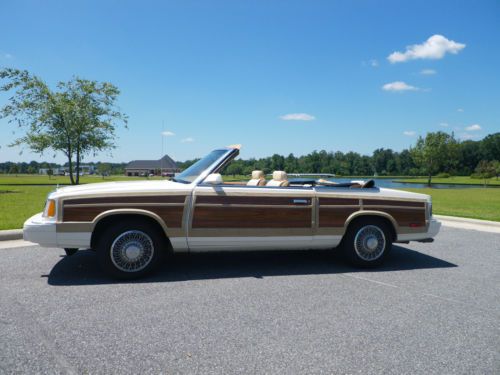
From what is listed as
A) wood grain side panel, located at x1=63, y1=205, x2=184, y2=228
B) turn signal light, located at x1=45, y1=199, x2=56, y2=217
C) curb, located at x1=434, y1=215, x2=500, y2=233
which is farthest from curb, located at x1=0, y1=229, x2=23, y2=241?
curb, located at x1=434, y1=215, x2=500, y2=233

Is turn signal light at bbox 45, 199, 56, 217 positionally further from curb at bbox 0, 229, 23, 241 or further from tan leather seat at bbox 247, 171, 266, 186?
curb at bbox 0, 229, 23, 241

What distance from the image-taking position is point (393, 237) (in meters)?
5.10

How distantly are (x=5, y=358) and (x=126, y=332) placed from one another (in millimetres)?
841

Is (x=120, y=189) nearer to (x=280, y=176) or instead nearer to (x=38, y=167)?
(x=280, y=176)

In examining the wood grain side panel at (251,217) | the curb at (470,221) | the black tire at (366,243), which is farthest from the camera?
the curb at (470,221)

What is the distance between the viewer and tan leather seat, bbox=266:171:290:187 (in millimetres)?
4926

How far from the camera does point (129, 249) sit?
4199mm

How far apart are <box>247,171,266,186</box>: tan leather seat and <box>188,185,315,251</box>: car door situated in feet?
1.47

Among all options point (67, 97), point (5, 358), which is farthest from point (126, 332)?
point (67, 97)

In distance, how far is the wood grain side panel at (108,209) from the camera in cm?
408

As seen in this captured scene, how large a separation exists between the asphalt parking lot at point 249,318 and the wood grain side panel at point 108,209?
756 mm

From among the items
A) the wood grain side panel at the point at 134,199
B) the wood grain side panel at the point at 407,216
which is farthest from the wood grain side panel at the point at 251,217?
the wood grain side panel at the point at 407,216

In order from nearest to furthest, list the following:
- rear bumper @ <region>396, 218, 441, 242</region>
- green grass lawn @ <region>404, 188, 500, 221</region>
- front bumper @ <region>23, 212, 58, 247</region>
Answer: front bumper @ <region>23, 212, 58, 247</region> → rear bumper @ <region>396, 218, 441, 242</region> → green grass lawn @ <region>404, 188, 500, 221</region>

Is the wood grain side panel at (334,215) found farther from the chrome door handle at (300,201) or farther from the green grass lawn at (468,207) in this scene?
the green grass lawn at (468,207)
